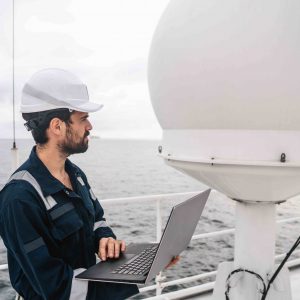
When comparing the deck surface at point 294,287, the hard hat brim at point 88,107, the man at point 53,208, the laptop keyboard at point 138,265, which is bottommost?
the deck surface at point 294,287

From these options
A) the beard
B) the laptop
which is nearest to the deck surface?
the laptop

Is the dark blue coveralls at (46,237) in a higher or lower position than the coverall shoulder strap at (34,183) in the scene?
lower

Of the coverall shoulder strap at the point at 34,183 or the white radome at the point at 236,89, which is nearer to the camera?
the coverall shoulder strap at the point at 34,183

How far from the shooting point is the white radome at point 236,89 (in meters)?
1.34

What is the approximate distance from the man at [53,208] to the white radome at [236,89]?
39 centimetres

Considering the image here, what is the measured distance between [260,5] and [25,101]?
0.92 m

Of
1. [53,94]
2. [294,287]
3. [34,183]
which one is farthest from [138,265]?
[294,287]

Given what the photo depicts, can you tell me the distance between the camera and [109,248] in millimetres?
1447

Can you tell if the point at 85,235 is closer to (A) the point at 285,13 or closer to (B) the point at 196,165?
(B) the point at 196,165

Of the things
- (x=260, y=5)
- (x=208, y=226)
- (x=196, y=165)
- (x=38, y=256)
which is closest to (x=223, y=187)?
(x=196, y=165)

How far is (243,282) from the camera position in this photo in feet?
5.88

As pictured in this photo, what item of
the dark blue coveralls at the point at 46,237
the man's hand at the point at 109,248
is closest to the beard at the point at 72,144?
the dark blue coveralls at the point at 46,237

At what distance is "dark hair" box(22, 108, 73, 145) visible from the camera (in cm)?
134

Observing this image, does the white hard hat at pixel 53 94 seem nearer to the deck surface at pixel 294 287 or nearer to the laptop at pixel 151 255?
the laptop at pixel 151 255
